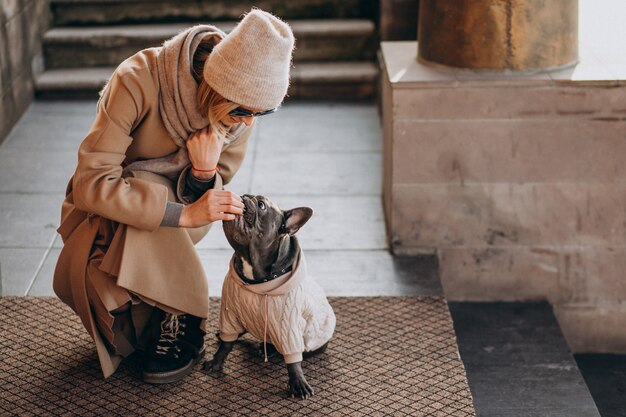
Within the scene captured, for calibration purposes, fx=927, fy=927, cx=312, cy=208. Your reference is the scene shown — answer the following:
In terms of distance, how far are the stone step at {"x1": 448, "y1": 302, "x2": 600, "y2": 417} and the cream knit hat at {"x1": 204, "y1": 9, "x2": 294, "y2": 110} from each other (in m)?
1.39

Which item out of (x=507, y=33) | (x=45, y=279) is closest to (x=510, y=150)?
(x=507, y=33)

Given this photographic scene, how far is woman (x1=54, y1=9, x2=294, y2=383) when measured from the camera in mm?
2549

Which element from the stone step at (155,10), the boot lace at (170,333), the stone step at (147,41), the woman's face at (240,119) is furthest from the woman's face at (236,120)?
the stone step at (155,10)

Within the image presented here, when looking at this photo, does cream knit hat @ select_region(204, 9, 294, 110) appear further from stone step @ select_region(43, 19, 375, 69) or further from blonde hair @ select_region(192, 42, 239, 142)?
stone step @ select_region(43, 19, 375, 69)

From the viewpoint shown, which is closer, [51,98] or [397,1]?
[397,1]

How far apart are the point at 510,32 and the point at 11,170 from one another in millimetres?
2692

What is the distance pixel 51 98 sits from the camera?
5.94 metres

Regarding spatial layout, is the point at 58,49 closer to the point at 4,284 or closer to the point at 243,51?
the point at 4,284

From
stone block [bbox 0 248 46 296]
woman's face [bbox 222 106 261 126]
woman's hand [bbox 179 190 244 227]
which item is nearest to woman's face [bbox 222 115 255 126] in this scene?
woman's face [bbox 222 106 261 126]

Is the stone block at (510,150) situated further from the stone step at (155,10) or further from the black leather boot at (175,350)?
the stone step at (155,10)

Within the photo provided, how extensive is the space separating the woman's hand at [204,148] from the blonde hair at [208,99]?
0.03 m

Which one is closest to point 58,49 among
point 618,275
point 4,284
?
point 4,284

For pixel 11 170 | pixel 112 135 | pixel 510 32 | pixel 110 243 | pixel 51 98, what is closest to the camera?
pixel 112 135

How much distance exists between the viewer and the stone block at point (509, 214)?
381cm
